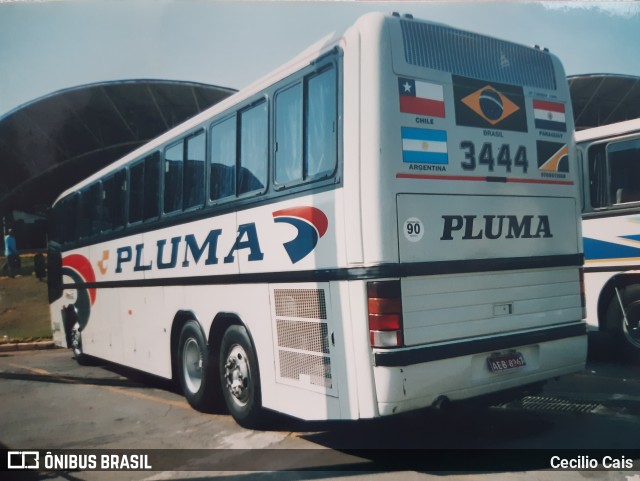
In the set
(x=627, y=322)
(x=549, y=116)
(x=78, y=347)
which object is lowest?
(x=78, y=347)

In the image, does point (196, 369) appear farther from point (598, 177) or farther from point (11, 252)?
point (598, 177)

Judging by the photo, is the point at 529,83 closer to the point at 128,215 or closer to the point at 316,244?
the point at 316,244

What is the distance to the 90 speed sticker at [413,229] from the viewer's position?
4.52 meters

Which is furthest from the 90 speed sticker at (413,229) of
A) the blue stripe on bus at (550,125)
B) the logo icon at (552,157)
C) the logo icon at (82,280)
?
the logo icon at (82,280)

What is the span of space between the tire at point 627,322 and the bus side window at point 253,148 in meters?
5.51

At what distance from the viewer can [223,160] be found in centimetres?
637

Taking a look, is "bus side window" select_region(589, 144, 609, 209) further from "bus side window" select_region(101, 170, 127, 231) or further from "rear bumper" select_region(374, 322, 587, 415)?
"bus side window" select_region(101, 170, 127, 231)

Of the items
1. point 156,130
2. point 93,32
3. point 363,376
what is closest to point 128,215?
point 93,32

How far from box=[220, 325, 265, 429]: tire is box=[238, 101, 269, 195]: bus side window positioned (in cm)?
142

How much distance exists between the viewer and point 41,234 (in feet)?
40.5

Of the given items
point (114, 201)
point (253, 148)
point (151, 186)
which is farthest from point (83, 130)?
point (253, 148)

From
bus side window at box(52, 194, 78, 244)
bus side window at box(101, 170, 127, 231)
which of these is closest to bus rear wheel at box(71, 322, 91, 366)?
bus side window at box(52, 194, 78, 244)

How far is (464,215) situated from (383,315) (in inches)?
43.6

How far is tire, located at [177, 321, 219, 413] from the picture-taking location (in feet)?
21.5
